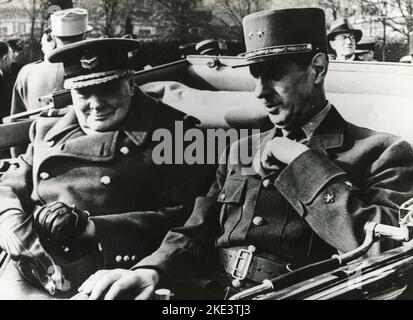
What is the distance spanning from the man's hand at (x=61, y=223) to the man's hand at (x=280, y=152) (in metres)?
1.05

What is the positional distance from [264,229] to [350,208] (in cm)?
47

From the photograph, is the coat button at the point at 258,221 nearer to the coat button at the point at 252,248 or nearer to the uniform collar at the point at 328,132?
the coat button at the point at 252,248

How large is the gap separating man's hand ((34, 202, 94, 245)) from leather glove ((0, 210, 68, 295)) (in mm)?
83

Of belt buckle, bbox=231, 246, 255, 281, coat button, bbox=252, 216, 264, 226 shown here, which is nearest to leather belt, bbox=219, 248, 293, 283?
belt buckle, bbox=231, 246, 255, 281

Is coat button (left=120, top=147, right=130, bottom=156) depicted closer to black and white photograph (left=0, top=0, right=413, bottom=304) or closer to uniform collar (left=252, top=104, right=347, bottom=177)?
black and white photograph (left=0, top=0, right=413, bottom=304)

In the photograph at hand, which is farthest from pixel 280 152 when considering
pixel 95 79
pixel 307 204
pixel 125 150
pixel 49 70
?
pixel 49 70

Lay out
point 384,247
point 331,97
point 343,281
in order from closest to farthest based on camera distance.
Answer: point 343,281
point 384,247
point 331,97

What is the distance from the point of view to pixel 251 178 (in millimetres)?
3369

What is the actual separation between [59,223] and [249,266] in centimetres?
107

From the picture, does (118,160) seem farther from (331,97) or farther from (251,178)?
(331,97)

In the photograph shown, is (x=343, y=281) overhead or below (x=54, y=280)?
overhead

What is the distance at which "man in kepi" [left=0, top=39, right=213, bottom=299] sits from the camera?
346 cm

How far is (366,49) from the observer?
11.8 ft

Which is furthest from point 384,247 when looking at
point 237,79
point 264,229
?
point 237,79
